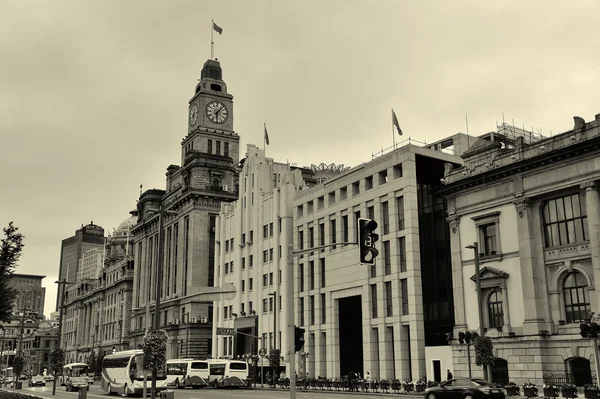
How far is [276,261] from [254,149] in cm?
1889

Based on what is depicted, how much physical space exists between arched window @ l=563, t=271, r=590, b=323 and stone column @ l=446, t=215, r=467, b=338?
887 cm

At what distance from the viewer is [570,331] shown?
44.3m

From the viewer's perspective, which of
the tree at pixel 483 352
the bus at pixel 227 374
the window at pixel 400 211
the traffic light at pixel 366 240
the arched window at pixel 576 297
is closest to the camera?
the traffic light at pixel 366 240

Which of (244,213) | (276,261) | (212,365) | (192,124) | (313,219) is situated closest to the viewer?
(212,365)

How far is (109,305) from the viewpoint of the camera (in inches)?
6585

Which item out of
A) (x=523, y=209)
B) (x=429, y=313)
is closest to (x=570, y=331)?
(x=523, y=209)

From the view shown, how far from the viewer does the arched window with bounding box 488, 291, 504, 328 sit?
4953 cm

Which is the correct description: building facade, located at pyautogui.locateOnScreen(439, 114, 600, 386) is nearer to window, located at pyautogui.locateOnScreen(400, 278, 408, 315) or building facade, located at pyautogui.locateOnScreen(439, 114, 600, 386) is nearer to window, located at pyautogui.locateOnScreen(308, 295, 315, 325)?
window, located at pyautogui.locateOnScreen(400, 278, 408, 315)

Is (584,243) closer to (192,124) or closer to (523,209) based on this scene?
(523,209)

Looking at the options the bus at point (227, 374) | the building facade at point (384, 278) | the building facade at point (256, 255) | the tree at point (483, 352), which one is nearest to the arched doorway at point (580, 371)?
the tree at point (483, 352)

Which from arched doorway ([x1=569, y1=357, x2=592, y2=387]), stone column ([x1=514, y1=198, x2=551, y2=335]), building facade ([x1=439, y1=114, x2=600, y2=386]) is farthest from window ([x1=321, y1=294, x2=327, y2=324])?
arched doorway ([x1=569, y1=357, x2=592, y2=387])

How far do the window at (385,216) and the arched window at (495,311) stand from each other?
52.9 feet

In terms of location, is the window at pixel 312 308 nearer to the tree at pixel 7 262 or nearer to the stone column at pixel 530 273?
the stone column at pixel 530 273

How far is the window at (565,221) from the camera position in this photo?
45.3 metres
